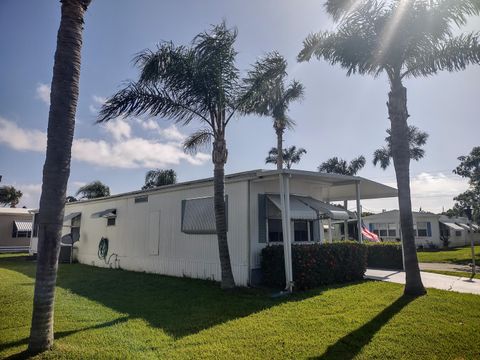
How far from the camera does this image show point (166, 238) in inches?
541

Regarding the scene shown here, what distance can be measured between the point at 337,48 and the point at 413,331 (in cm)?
756

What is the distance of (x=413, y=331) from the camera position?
246 inches

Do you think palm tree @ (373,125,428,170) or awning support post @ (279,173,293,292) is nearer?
awning support post @ (279,173,293,292)

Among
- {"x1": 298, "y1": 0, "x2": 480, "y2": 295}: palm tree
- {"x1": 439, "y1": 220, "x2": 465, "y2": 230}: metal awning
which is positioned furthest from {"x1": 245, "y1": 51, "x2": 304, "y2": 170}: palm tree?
{"x1": 439, "y1": 220, "x2": 465, "y2": 230}: metal awning

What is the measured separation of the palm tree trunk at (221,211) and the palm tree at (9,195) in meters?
55.1

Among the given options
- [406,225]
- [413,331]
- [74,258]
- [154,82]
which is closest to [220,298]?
[413,331]

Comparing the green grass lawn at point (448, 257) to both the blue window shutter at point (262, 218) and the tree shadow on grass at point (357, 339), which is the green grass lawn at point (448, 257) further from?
the tree shadow on grass at point (357, 339)

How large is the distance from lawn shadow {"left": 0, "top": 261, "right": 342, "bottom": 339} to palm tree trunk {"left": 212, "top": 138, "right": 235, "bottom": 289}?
46cm

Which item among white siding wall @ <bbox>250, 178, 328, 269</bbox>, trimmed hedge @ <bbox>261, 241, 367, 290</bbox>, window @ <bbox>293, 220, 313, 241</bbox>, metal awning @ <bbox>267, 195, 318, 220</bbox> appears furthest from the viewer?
window @ <bbox>293, 220, 313, 241</bbox>

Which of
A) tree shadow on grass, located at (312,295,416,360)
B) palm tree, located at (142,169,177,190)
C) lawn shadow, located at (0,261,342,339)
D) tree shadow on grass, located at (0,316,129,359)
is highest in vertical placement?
palm tree, located at (142,169,177,190)

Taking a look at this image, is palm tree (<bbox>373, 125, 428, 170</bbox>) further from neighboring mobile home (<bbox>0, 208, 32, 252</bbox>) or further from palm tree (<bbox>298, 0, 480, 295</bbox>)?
neighboring mobile home (<bbox>0, 208, 32, 252</bbox>)

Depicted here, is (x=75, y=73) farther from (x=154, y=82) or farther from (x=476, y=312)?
(x=476, y=312)

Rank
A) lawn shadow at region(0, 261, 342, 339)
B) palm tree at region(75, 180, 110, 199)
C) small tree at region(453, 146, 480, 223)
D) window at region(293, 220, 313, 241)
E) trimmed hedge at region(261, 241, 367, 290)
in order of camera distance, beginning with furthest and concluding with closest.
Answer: palm tree at region(75, 180, 110, 199) → small tree at region(453, 146, 480, 223) → window at region(293, 220, 313, 241) → trimmed hedge at region(261, 241, 367, 290) → lawn shadow at region(0, 261, 342, 339)

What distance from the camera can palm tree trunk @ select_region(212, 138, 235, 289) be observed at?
392 inches
